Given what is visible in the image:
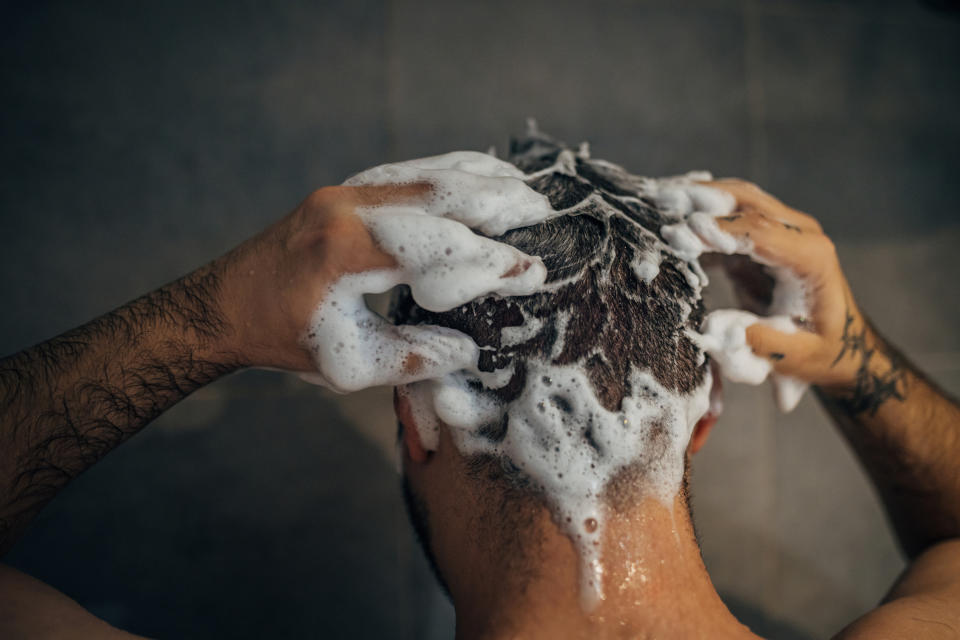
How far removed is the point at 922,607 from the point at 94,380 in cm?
96

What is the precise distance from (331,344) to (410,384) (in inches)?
4.5

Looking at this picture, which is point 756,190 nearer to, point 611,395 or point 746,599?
point 611,395

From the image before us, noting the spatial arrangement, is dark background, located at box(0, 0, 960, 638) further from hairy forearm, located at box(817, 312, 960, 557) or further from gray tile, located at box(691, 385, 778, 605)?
hairy forearm, located at box(817, 312, 960, 557)

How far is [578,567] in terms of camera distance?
58 centimetres

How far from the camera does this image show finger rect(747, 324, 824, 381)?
2.41ft

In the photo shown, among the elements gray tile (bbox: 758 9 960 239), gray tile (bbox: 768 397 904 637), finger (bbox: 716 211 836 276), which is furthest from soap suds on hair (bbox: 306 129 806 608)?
gray tile (bbox: 758 9 960 239)

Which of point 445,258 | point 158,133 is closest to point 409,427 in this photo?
point 445,258

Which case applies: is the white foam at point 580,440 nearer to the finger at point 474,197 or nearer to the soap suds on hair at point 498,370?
the soap suds on hair at point 498,370

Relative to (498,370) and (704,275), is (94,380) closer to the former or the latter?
(498,370)

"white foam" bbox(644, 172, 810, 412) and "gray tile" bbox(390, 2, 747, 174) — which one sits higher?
"gray tile" bbox(390, 2, 747, 174)

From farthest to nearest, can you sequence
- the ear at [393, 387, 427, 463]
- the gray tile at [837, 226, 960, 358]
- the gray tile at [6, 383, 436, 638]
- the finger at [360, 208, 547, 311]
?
the gray tile at [837, 226, 960, 358]
the gray tile at [6, 383, 436, 638]
the ear at [393, 387, 427, 463]
the finger at [360, 208, 547, 311]

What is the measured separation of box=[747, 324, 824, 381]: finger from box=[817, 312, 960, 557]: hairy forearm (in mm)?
95

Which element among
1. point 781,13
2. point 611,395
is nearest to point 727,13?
point 781,13

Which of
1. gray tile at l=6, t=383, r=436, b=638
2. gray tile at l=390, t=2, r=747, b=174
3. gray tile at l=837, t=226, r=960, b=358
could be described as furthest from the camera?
gray tile at l=837, t=226, r=960, b=358
